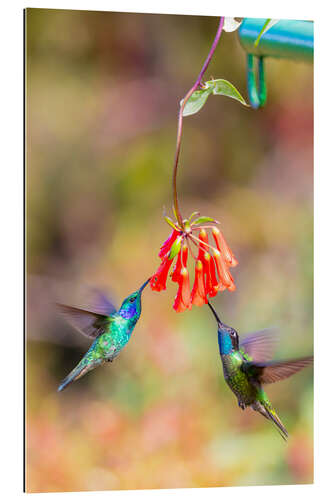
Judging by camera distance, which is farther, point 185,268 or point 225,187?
point 225,187

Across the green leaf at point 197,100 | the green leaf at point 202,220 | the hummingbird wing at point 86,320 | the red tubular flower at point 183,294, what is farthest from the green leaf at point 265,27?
the hummingbird wing at point 86,320

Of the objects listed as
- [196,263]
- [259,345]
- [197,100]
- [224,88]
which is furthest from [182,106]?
[259,345]

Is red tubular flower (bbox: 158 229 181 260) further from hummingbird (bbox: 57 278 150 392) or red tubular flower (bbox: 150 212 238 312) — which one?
hummingbird (bbox: 57 278 150 392)

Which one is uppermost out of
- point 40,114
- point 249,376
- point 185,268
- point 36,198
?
point 40,114

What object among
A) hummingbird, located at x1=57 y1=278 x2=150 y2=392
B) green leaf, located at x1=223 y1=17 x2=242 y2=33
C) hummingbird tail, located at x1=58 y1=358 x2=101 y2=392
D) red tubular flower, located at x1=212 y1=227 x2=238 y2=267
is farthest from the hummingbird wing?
green leaf, located at x1=223 y1=17 x2=242 y2=33

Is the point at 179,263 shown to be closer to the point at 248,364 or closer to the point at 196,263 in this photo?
the point at 196,263
